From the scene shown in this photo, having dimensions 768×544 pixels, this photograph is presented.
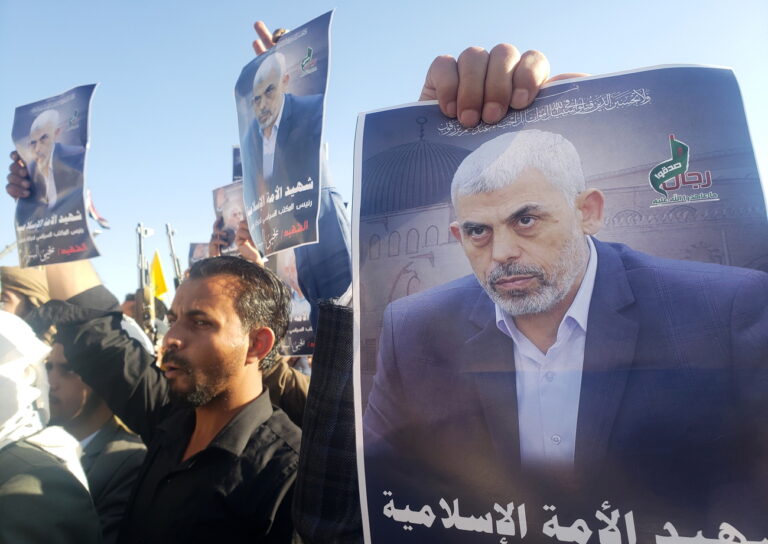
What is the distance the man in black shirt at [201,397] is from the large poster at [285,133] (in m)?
0.31

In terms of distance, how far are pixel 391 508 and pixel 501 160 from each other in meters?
0.59

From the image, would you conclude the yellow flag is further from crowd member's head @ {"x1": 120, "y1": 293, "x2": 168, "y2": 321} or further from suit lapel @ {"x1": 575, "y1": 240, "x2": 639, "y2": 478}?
suit lapel @ {"x1": 575, "y1": 240, "x2": 639, "y2": 478}

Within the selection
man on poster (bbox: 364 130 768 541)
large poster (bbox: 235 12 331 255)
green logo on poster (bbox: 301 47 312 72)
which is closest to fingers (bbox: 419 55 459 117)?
man on poster (bbox: 364 130 768 541)

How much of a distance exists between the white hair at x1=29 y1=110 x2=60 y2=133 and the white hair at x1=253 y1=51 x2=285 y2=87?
1.34 meters

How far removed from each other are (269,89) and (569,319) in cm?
164

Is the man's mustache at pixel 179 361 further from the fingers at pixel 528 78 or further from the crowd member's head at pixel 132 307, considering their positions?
the crowd member's head at pixel 132 307

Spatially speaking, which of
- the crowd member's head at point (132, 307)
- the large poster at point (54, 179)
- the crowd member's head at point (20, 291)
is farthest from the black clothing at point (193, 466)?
the crowd member's head at point (132, 307)

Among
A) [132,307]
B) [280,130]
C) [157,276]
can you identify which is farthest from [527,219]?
[157,276]

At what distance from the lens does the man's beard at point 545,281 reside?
0.81m

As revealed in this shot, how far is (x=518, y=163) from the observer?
2.80 feet

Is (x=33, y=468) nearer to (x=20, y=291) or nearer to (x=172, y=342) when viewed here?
(x=172, y=342)

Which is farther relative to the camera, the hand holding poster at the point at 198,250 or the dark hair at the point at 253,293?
the hand holding poster at the point at 198,250

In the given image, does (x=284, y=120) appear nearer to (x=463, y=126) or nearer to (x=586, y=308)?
(x=463, y=126)

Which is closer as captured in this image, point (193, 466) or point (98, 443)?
point (193, 466)
